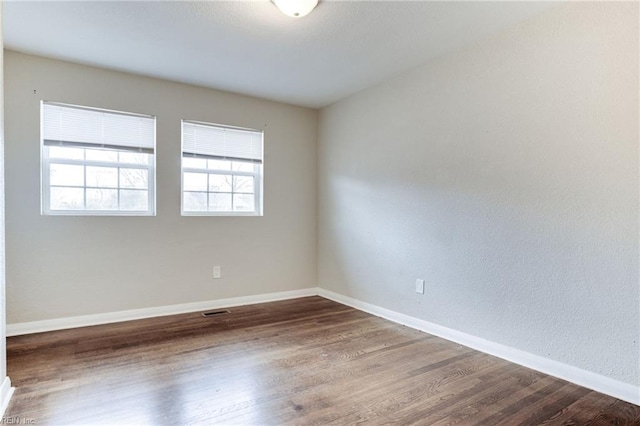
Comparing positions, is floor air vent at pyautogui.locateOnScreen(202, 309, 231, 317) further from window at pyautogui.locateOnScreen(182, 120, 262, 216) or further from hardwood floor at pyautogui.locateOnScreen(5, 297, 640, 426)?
window at pyautogui.locateOnScreen(182, 120, 262, 216)

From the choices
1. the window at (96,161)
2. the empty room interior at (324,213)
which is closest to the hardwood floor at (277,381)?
the empty room interior at (324,213)

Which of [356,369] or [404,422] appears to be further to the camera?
[356,369]

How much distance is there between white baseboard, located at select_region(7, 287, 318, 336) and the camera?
10.1ft

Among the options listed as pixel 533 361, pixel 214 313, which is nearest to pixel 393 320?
pixel 533 361

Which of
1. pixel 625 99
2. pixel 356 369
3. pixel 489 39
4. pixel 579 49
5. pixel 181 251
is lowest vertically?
pixel 356 369

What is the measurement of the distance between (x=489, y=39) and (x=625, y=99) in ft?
3.51

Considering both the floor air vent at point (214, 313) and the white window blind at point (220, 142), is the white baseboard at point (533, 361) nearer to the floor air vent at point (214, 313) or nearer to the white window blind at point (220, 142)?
the floor air vent at point (214, 313)

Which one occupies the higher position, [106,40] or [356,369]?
[106,40]

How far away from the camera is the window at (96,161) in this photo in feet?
10.4

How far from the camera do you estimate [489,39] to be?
8.87 ft

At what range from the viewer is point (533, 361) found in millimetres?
2443

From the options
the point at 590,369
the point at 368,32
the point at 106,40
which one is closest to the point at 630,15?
the point at 368,32

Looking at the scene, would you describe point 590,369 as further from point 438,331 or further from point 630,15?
point 630,15

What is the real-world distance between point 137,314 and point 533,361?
11.6 ft
